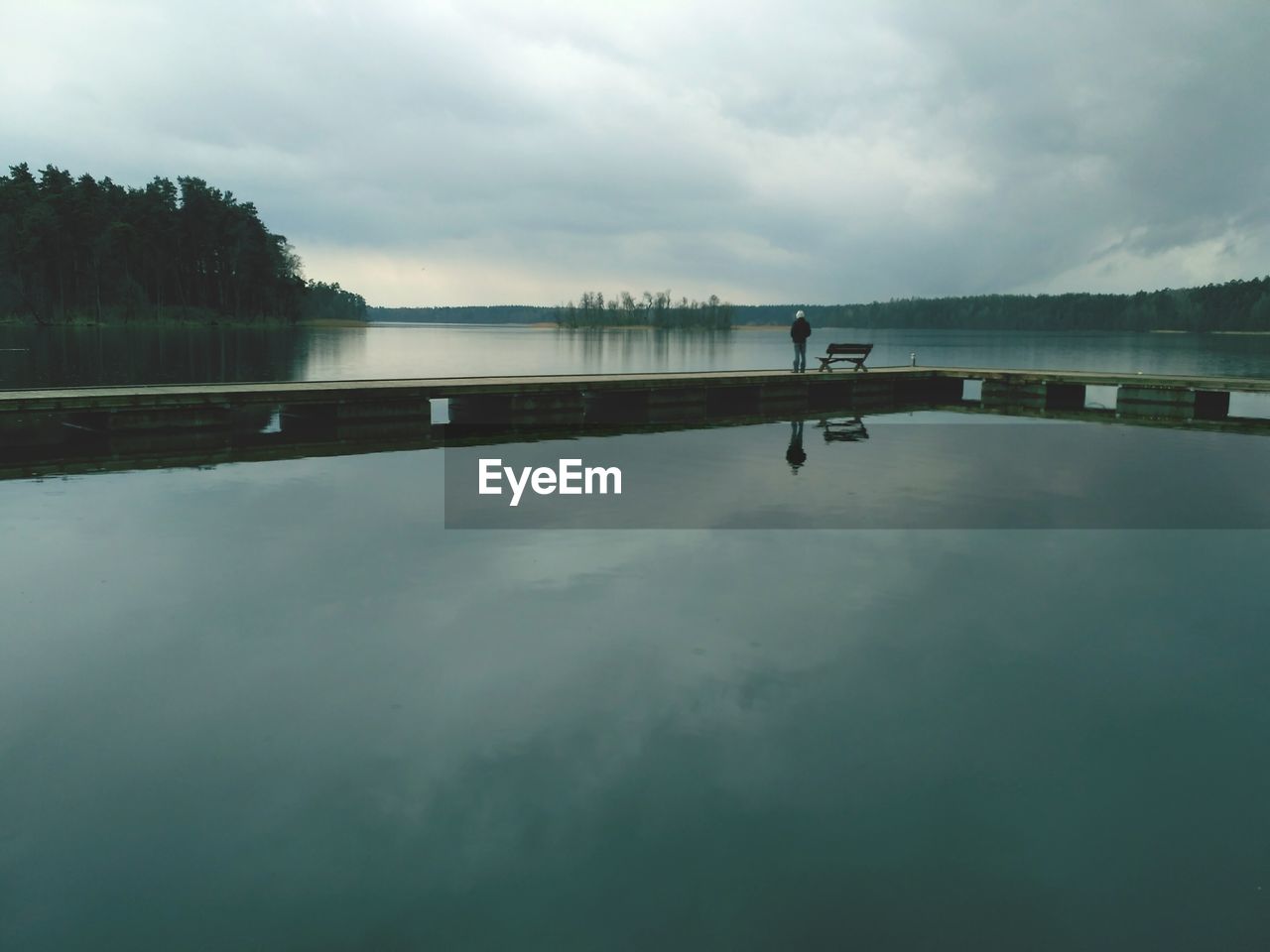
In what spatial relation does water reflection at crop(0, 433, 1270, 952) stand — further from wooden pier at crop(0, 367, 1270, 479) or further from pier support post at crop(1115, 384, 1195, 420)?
pier support post at crop(1115, 384, 1195, 420)

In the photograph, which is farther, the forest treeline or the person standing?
the forest treeline

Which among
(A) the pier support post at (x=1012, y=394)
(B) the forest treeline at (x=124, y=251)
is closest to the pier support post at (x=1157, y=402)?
(A) the pier support post at (x=1012, y=394)

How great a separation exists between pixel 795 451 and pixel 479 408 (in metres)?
8.71

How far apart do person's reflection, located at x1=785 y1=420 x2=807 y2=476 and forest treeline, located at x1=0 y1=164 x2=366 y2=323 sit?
345 feet

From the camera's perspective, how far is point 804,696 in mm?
7637

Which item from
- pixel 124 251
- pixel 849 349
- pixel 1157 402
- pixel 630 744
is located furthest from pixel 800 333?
pixel 124 251

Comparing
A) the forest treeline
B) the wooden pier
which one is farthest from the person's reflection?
the forest treeline

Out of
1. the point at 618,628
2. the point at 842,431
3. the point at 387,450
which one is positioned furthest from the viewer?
the point at 842,431

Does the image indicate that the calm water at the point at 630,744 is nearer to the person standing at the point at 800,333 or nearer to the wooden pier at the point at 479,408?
the wooden pier at the point at 479,408

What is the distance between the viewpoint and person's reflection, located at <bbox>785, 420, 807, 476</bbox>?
19.8 metres

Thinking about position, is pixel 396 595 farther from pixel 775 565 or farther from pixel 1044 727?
pixel 1044 727

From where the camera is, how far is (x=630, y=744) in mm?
6785

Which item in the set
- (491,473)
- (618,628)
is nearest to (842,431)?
(491,473)

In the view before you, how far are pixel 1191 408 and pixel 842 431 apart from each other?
12.9 metres
